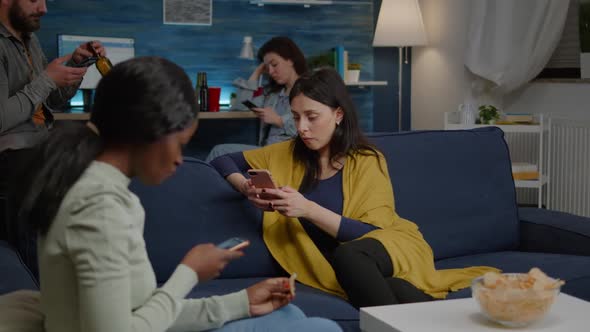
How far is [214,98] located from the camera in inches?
230

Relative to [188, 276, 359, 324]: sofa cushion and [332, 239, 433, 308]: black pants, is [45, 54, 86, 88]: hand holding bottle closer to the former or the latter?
[188, 276, 359, 324]: sofa cushion

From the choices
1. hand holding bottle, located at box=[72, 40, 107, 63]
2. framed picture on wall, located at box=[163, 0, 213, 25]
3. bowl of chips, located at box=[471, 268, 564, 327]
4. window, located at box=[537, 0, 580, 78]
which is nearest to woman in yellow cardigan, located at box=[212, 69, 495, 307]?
bowl of chips, located at box=[471, 268, 564, 327]

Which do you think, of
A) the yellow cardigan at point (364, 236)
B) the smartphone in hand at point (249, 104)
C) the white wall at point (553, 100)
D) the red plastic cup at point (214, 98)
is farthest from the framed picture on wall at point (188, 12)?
the yellow cardigan at point (364, 236)

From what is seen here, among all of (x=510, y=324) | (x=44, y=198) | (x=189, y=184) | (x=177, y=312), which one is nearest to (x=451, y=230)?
(x=189, y=184)

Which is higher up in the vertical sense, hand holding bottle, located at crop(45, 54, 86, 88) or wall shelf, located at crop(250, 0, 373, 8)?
wall shelf, located at crop(250, 0, 373, 8)

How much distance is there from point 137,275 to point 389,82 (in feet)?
18.0

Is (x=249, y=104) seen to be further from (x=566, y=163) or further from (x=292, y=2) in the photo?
(x=566, y=163)

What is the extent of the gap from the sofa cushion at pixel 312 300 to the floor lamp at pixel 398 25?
3.77 meters

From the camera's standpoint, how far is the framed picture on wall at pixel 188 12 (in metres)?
6.09

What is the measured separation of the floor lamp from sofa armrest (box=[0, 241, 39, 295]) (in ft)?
13.4

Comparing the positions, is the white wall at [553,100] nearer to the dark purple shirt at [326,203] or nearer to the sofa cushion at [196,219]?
the dark purple shirt at [326,203]

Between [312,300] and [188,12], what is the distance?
4.03m

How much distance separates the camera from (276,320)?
1.78 meters

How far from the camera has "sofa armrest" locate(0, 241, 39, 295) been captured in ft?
6.98
